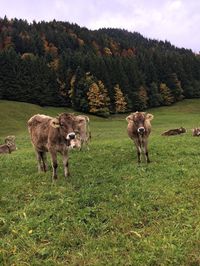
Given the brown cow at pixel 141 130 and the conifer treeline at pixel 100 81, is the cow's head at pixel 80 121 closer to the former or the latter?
the brown cow at pixel 141 130

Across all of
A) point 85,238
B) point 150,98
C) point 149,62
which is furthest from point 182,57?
point 85,238

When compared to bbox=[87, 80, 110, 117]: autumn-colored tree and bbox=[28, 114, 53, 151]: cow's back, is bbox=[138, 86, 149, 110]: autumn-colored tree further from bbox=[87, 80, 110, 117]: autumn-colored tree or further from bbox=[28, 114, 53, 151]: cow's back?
bbox=[28, 114, 53, 151]: cow's back

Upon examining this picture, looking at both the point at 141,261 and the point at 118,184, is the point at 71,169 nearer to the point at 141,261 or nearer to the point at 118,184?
the point at 118,184

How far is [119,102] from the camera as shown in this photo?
301ft

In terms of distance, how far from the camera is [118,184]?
583 inches

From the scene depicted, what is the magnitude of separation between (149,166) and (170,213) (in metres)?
6.16

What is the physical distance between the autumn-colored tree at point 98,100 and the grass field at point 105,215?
69.1 metres

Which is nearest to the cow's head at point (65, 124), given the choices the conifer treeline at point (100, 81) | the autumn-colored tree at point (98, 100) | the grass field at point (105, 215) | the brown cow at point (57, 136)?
the brown cow at point (57, 136)

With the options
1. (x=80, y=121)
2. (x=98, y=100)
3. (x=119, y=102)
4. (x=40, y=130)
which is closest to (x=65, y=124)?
(x=80, y=121)

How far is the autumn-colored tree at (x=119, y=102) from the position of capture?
9150cm

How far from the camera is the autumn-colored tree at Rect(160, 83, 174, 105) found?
344 feet

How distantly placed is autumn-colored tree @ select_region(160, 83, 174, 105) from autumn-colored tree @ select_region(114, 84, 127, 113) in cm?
1554

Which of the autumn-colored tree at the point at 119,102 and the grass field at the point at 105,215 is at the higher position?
the autumn-colored tree at the point at 119,102

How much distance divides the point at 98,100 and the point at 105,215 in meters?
78.0
